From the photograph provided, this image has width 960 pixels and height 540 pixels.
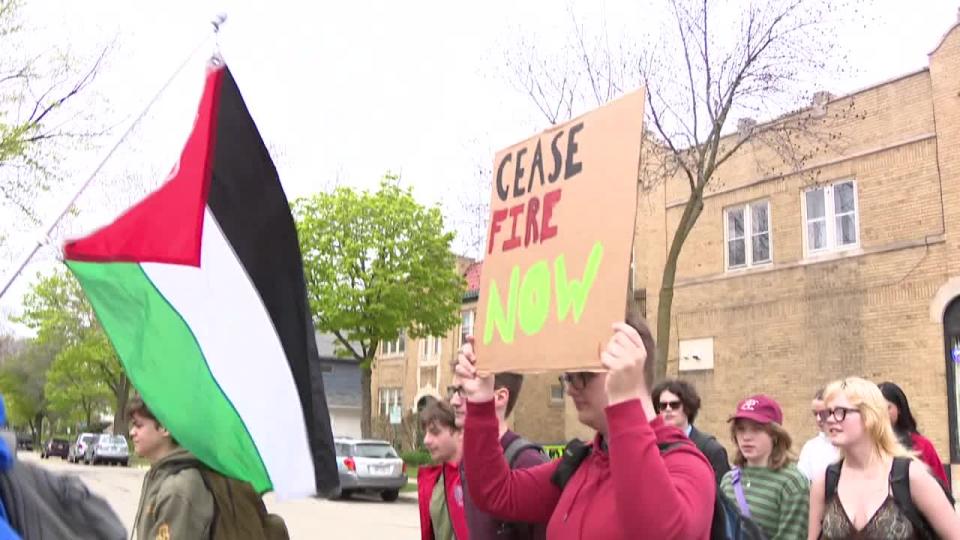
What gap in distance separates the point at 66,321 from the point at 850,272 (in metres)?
47.1

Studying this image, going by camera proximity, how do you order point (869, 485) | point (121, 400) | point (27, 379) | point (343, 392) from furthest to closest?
point (27, 379) → point (343, 392) → point (121, 400) → point (869, 485)

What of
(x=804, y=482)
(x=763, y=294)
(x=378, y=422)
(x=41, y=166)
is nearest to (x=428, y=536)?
(x=804, y=482)

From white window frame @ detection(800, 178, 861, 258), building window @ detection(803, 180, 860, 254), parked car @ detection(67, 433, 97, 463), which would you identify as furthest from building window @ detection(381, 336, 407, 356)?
building window @ detection(803, 180, 860, 254)

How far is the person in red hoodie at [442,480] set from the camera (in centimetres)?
439

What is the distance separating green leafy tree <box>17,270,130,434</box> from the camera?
52719 mm

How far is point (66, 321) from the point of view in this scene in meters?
54.1

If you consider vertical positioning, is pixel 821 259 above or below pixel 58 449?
above

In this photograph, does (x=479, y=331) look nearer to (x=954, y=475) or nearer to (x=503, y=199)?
(x=503, y=199)

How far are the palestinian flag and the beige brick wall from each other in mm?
17885

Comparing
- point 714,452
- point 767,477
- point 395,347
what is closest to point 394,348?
point 395,347

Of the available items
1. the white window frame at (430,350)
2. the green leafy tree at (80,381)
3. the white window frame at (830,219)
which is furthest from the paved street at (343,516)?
the green leafy tree at (80,381)

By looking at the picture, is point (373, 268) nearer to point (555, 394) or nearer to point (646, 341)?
point (555, 394)

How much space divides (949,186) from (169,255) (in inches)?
746

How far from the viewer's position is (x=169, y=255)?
129 inches
